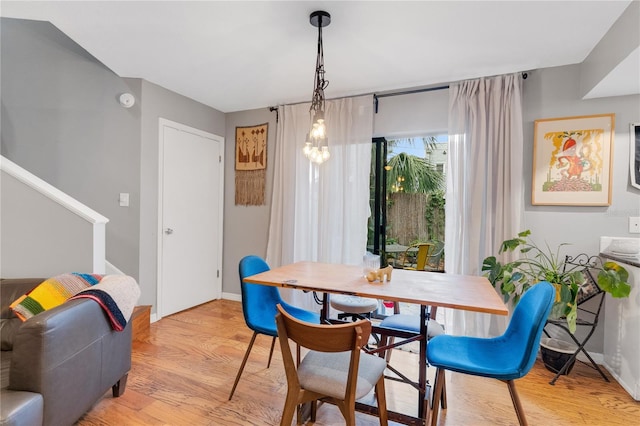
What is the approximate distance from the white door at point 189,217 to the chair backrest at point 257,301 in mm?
1674

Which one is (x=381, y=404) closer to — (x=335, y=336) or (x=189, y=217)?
(x=335, y=336)

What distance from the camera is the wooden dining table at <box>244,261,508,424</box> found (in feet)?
5.00

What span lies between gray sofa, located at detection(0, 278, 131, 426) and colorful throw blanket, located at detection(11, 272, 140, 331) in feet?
0.17

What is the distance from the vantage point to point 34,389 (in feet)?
4.54

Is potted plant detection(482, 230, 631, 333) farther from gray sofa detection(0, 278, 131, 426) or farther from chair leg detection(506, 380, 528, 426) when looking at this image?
gray sofa detection(0, 278, 131, 426)

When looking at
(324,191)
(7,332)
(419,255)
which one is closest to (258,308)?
(7,332)

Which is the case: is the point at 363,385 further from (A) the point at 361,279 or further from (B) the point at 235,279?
(B) the point at 235,279


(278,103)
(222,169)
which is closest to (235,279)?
(222,169)

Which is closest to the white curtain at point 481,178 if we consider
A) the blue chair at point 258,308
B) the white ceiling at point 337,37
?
the white ceiling at point 337,37

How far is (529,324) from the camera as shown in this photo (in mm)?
1554

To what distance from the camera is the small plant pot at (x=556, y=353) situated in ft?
7.83

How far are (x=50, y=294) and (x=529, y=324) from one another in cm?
263

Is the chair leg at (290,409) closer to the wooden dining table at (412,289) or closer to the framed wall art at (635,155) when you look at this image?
the wooden dining table at (412,289)

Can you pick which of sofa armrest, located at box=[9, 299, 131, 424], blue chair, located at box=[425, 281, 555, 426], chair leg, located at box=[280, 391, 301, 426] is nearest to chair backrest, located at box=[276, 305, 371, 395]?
chair leg, located at box=[280, 391, 301, 426]
